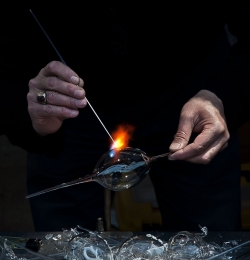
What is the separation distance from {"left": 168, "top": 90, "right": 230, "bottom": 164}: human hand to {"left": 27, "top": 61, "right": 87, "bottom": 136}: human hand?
6.0 inches

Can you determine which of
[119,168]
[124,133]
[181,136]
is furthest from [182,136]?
[124,133]

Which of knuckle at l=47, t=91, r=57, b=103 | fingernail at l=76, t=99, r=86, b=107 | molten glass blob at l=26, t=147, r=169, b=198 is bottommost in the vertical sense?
molten glass blob at l=26, t=147, r=169, b=198

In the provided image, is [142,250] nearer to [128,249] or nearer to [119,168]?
[128,249]

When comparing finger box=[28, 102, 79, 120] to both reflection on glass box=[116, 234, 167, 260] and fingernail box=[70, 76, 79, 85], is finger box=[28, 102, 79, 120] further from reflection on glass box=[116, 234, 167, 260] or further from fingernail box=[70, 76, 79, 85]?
reflection on glass box=[116, 234, 167, 260]

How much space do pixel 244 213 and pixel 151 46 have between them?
2.92 feet

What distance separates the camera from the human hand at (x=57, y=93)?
31.7 inches

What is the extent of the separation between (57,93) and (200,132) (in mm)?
231

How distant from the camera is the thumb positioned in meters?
0.80

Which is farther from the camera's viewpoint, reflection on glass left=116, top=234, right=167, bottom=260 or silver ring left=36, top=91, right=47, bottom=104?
silver ring left=36, top=91, right=47, bottom=104

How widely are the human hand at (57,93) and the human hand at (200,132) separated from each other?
0.15 meters

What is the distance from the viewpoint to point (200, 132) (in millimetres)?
865

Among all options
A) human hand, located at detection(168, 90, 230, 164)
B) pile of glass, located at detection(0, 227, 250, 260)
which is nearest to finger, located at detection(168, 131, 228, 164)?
human hand, located at detection(168, 90, 230, 164)

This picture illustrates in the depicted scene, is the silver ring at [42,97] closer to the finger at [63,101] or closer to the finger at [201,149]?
the finger at [63,101]

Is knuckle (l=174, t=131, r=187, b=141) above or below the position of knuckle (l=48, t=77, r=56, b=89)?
below
